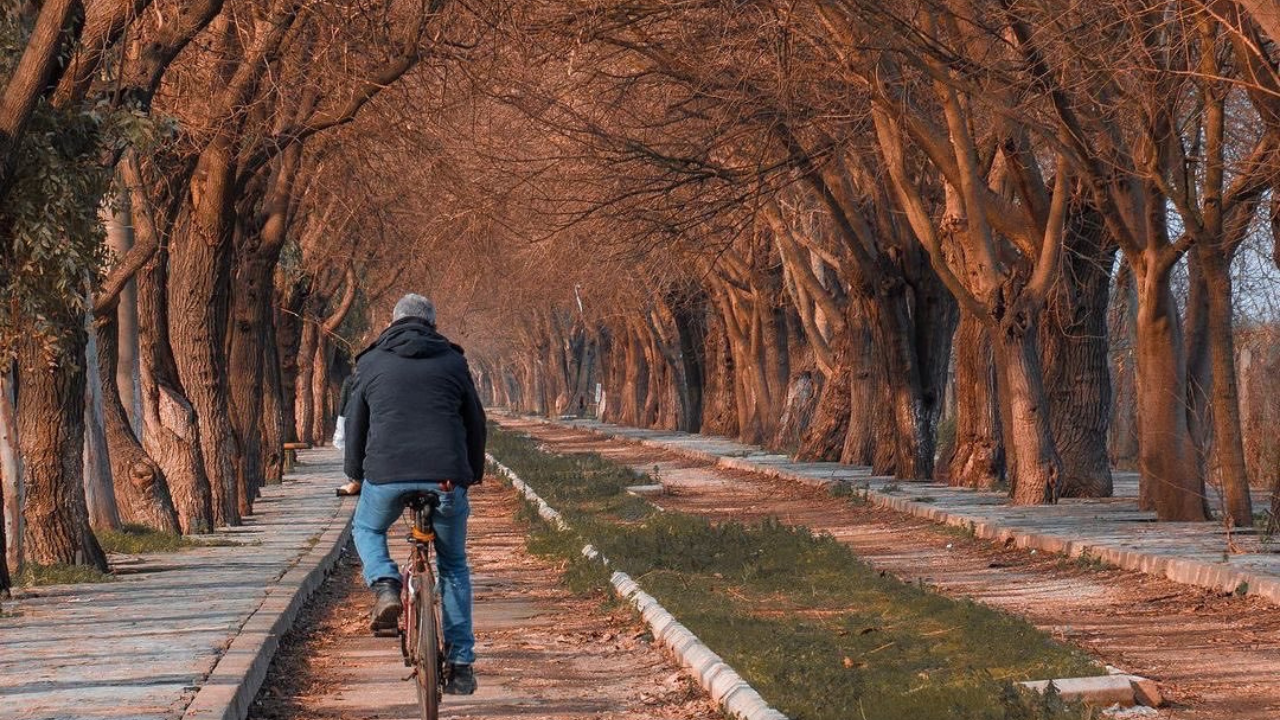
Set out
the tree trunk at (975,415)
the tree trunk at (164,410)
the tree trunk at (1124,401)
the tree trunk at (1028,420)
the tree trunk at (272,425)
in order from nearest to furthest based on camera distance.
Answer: the tree trunk at (164,410) < the tree trunk at (1028,420) < the tree trunk at (975,415) < the tree trunk at (272,425) < the tree trunk at (1124,401)

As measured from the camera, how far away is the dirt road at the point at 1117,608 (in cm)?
1055

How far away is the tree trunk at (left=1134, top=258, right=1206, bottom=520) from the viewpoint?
20.7 meters

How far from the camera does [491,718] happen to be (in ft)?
32.8

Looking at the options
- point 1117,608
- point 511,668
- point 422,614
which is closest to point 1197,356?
point 1117,608

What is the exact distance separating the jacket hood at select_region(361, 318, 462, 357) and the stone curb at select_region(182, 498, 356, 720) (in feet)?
6.00

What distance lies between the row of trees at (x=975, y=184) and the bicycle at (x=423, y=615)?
6015 millimetres

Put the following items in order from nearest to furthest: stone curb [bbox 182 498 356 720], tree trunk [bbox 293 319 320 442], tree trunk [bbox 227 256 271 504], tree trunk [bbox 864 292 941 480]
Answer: stone curb [bbox 182 498 356 720] < tree trunk [bbox 227 256 271 504] < tree trunk [bbox 864 292 941 480] < tree trunk [bbox 293 319 320 442]

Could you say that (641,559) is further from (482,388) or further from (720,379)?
(482,388)

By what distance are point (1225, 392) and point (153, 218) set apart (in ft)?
33.2

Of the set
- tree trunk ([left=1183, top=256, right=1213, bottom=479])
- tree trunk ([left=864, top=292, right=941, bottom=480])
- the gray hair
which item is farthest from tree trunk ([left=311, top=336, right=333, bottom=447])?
the gray hair

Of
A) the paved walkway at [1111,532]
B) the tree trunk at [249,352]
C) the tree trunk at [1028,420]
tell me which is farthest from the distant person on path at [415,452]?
the tree trunk at [249,352]

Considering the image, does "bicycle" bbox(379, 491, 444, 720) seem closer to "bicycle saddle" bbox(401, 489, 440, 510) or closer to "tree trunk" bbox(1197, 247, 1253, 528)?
"bicycle saddle" bbox(401, 489, 440, 510)

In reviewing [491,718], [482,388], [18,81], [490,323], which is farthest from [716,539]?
[482,388]

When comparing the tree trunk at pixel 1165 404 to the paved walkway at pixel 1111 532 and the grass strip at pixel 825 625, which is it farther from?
the grass strip at pixel 825 625
